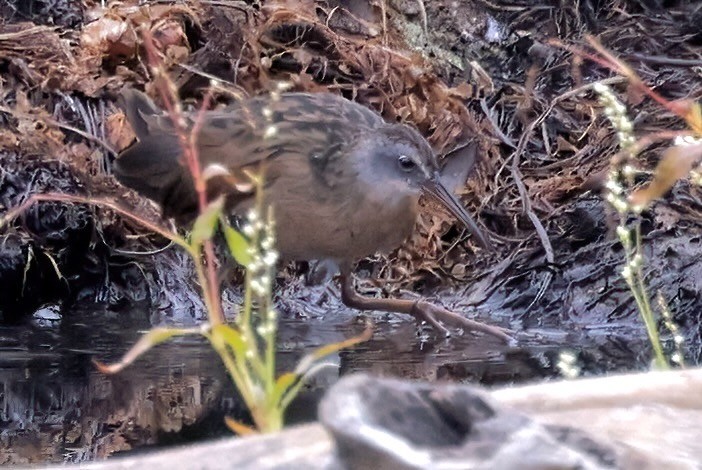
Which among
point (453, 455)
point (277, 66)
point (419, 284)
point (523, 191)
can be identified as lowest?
point (453, 455)

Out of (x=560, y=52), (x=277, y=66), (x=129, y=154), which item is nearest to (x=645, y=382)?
(x=129, y=154)

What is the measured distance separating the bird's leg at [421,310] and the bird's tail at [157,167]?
71 cm

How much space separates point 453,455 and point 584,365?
2457mm

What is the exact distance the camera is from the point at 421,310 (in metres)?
4.52

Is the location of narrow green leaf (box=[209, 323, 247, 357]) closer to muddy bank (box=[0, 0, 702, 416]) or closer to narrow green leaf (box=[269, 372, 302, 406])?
narrow green leaf (box=[269, 372, 302, 406])

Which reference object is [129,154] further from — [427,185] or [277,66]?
[277,66]

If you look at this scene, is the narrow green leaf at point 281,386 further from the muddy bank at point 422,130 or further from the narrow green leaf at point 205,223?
the muddy bank at point 422,130

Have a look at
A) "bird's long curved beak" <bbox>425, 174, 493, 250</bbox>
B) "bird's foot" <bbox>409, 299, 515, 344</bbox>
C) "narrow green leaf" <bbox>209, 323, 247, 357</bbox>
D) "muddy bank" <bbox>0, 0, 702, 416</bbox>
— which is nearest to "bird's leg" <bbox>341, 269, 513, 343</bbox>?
"bird's foot" <bbox>409, 299, 515, 344</bbox>

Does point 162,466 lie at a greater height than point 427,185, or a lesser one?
lesser

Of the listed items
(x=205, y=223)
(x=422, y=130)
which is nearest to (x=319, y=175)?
(x=422, y=130)

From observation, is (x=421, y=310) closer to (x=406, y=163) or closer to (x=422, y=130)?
(x=406, y=163)

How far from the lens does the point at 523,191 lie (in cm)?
551

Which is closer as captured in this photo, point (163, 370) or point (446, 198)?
point (163, 370)

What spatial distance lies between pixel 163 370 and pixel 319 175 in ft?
3.73
